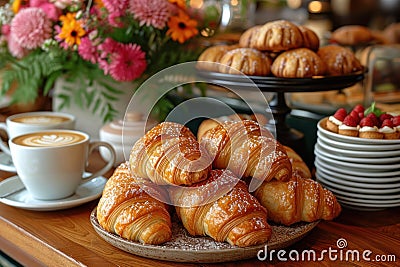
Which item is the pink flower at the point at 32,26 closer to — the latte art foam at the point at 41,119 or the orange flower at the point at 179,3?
the latte art foam at the point at 41,119

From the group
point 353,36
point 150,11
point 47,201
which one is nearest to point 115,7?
point 150,11

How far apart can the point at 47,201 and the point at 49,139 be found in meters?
0.12

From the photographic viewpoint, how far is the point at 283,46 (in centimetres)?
122

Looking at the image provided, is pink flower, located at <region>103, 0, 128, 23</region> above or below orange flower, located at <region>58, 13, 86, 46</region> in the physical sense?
above

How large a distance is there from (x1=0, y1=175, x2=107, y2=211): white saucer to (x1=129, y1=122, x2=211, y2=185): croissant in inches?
9.1

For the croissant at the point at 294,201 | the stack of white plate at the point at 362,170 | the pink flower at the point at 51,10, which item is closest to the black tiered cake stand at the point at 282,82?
the stack of white plate at the point at 362,170

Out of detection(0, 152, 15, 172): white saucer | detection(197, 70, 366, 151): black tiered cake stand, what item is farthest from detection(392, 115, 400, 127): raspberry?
detection(0, 152, 15, 172): white saucer

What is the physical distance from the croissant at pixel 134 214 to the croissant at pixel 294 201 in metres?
0.17

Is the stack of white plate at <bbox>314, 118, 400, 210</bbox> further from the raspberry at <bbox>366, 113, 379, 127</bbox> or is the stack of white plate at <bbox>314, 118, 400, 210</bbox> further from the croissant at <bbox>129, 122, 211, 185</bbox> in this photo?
the croissant at <bbox>129, 122, 211, 185</bbox>

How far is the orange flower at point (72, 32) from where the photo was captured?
1375 millimetres

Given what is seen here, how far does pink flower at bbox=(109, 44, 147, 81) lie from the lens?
1.38 m

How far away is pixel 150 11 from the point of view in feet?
4.46

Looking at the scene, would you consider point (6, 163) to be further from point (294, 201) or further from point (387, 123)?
point (387, 123)

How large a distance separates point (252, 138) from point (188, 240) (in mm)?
195
